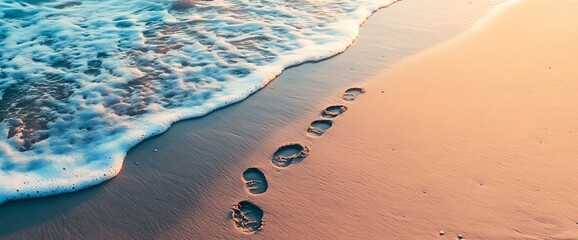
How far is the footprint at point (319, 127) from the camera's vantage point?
376cm

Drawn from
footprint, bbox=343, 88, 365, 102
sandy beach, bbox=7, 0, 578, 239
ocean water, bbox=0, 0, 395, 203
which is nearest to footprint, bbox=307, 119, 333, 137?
sandy beach, bbox=7, 0, 578, 239

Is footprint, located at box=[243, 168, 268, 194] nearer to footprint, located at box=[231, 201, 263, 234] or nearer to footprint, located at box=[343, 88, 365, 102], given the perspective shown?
footprint, located at box=[231, 201, 263, 234]

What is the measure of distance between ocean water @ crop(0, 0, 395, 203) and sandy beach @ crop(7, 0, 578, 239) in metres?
0.25

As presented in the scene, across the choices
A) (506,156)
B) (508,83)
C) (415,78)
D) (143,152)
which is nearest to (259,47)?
(415,78)

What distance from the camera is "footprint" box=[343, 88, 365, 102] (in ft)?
13.9

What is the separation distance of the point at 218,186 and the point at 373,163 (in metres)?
1.07

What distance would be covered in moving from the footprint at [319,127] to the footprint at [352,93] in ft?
1.44

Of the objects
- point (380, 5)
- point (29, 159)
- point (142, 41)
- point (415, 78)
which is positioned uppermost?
point (380, 5)

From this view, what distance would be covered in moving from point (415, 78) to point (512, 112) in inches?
38.2

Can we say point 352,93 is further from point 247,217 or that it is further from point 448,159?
point 247,217

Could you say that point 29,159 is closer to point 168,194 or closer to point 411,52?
point 168,194

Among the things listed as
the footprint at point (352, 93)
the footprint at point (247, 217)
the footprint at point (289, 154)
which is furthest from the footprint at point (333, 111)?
the footprint at point (247, 217)

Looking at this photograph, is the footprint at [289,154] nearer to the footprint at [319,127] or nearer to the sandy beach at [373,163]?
the sandy beach at [373,163]

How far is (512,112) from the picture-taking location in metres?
3.78
